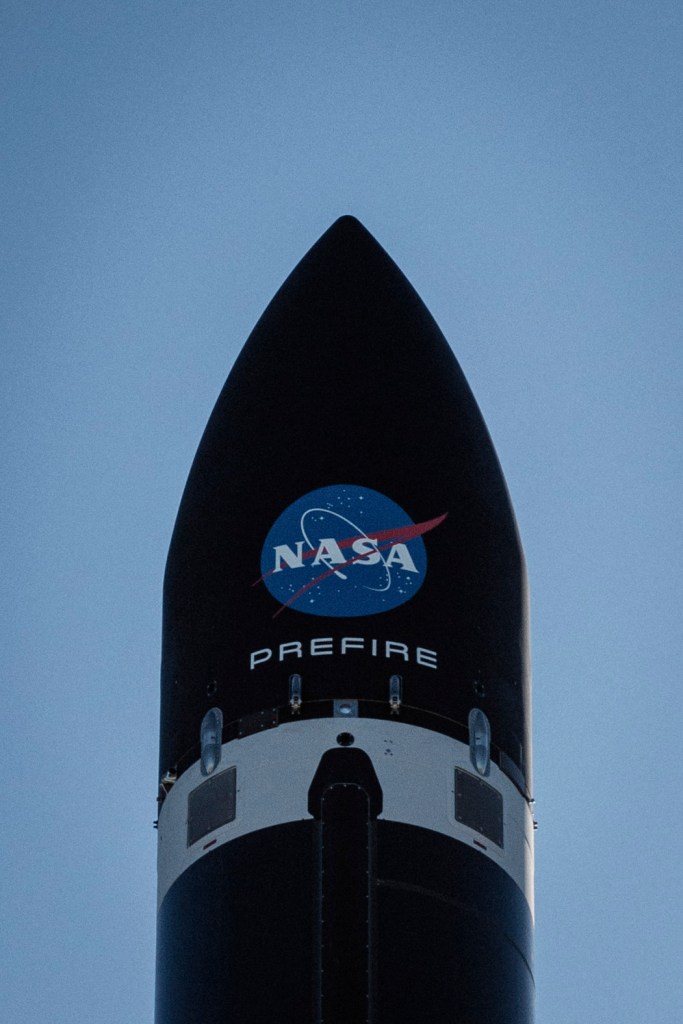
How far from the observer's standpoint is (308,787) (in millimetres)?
44688

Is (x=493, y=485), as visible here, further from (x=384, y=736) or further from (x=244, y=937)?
(x=244, y=937)

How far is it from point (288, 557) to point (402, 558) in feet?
5.75

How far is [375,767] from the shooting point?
44.9 metres

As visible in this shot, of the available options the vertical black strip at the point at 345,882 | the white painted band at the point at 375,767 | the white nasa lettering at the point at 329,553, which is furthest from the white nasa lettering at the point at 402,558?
the vertical black strip at the point at 345,882

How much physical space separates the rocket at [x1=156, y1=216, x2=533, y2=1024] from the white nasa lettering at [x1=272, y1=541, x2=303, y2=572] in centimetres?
3

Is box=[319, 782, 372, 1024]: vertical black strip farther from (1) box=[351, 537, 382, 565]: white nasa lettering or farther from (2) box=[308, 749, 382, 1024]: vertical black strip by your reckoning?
(1) box=[351, 537, 382, 565]: white nasa lettering

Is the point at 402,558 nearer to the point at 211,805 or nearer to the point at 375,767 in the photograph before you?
the point at 375,767

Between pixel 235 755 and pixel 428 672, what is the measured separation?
3.18 m

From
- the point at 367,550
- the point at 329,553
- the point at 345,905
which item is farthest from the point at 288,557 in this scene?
the point at 345,905

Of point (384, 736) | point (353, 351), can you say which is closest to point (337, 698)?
point (384, 736)

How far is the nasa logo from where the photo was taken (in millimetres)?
45969

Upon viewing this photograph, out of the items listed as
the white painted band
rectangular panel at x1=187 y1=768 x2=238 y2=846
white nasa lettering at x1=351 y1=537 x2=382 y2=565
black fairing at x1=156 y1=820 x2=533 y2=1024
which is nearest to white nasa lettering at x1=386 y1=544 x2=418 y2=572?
white nasa lettering at x1=351 y1=537 x2=382 y2=565

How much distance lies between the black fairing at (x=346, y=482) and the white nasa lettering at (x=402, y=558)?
1.15 ft

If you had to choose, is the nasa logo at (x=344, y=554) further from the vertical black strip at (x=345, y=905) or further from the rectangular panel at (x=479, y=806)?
the vertical black strip at (x=345, y=905)
